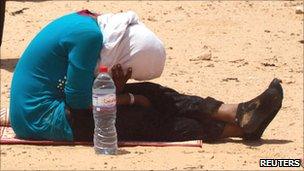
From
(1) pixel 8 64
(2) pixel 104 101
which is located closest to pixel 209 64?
(1) pixel 8 64

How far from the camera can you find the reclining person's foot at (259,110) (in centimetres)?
501

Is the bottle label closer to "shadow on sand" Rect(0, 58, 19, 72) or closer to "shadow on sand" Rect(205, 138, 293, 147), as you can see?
"shadow on sand" Rect(205, 138, 293, 147)

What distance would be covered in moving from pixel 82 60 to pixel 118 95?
1.59ft

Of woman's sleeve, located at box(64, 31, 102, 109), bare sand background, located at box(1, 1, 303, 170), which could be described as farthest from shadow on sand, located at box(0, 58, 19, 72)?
woman's sleeve, located at box(64, 31, 102, 109)

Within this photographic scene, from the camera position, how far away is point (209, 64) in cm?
823

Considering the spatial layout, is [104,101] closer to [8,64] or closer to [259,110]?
[259,110]

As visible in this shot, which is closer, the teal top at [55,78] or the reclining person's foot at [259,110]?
the teal top at [55,78]

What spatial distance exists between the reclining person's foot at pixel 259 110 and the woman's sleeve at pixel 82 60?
1005 millimetres

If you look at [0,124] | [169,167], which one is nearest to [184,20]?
[0,124]

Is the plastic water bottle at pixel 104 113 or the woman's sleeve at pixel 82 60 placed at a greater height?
the woman's sleeve at pixel 82 60

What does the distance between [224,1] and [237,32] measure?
2135mm

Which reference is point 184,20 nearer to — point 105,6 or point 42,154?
point 105,6
